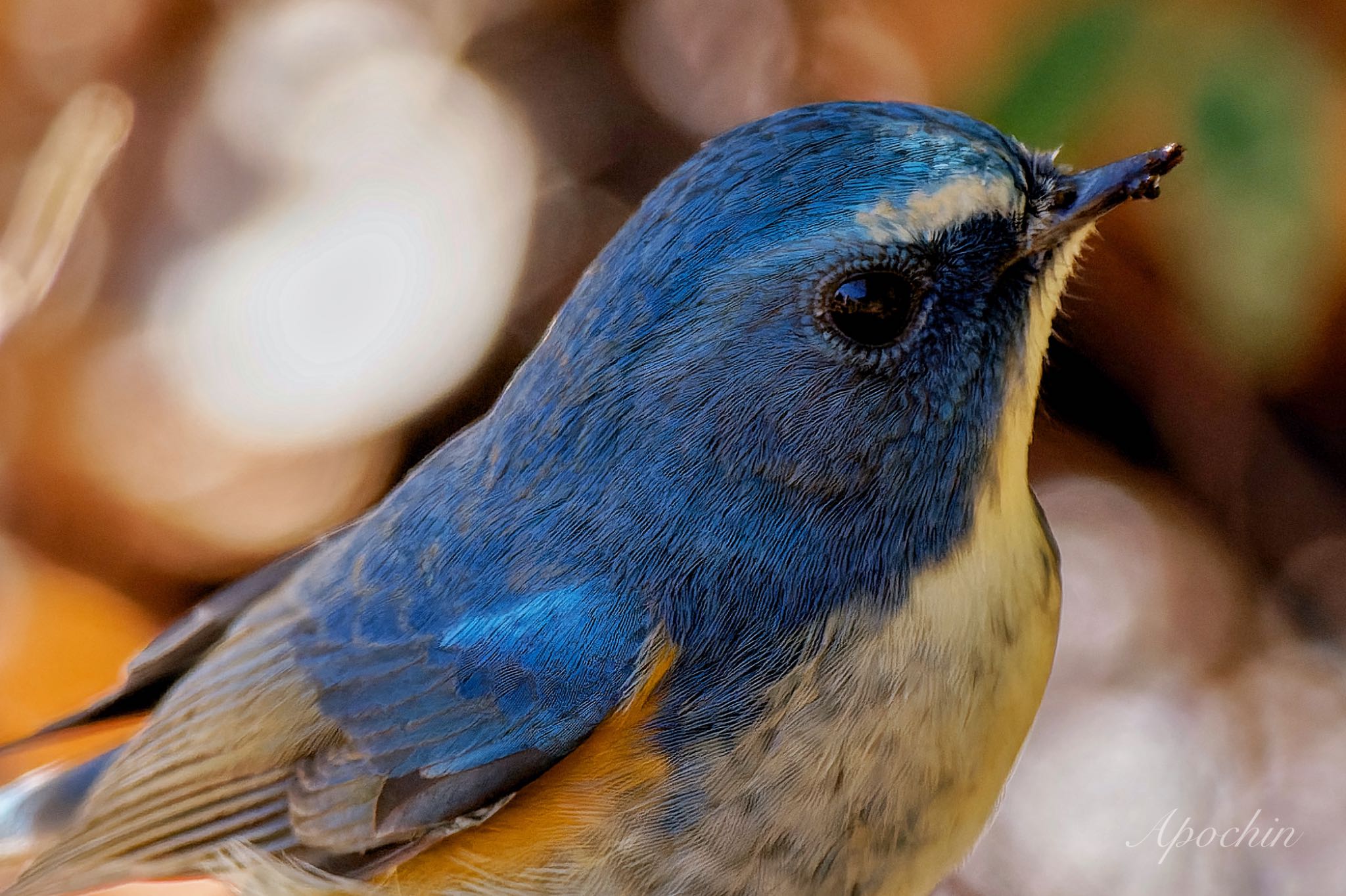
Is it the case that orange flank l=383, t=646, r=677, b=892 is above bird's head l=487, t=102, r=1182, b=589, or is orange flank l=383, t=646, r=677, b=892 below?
below

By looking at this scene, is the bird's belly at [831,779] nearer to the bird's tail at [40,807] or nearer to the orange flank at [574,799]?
the orange flank at [574,799]

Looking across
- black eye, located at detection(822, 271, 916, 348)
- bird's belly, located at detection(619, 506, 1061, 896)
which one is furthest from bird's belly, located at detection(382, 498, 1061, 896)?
black eye, located at detection(822, 271, 916, 348)

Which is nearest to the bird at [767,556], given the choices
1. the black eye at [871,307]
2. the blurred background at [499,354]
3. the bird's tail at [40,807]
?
the black eye at [871,307]

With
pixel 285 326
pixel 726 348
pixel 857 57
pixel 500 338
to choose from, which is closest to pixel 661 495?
pixel 726 348

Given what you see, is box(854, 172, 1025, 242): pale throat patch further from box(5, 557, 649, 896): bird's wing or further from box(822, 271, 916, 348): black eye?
box(5, 557, 649, 896): bird's wing

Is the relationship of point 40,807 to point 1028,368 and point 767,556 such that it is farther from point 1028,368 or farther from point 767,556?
point 1028,368
